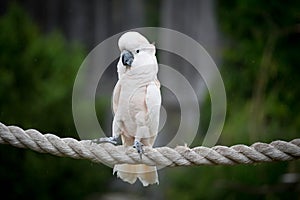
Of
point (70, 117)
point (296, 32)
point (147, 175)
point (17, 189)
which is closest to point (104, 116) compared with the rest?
point (70, 117)

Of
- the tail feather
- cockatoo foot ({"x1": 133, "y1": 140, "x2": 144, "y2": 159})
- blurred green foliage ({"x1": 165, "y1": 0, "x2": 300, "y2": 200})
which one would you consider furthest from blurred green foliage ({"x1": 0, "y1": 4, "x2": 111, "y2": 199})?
cockatoo foot ({"x1": 133, "y1": 140, "x2": 144, "y2": 159})

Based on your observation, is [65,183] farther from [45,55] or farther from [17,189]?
A: [45,55]

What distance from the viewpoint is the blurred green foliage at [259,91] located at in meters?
2.72

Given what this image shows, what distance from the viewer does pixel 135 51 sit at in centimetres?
144

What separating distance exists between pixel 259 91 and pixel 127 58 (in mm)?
1515

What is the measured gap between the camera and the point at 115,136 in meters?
1.56

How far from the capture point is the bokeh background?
2.77 metres

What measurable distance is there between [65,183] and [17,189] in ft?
0.98

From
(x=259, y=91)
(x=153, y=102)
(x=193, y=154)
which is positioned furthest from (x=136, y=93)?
(x=259, y=91)

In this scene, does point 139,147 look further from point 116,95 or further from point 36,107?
point 36,107

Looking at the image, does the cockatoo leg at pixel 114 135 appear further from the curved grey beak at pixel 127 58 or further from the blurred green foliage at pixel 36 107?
the blurred green foliage at pixel 36 107

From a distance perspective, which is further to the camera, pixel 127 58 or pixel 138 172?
pixel 138 172

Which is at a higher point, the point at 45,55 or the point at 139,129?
the point at 45,55

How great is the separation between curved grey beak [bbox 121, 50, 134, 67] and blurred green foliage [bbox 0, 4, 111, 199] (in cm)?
186
